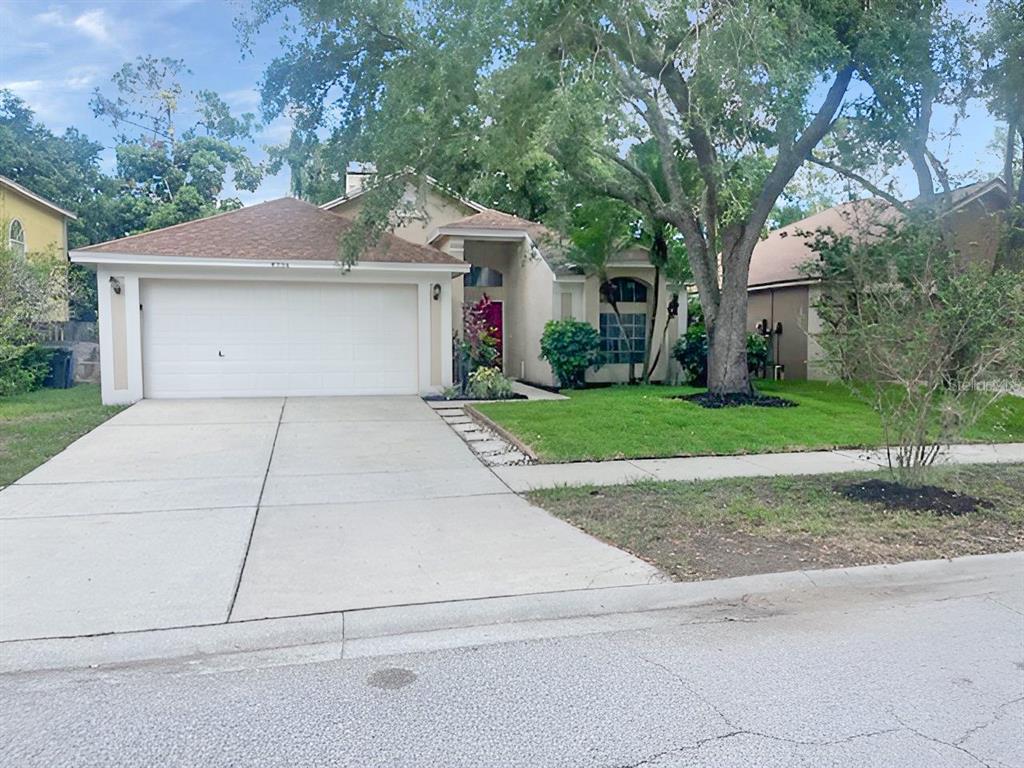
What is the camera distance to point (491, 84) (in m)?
9.41

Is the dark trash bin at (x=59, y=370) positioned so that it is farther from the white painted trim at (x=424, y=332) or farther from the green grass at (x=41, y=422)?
the white painted trim at (x=424, y=332)

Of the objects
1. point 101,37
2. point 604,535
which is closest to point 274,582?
point 604,535

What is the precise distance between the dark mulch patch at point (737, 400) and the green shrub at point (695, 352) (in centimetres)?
351

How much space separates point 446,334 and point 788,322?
35.3 feet

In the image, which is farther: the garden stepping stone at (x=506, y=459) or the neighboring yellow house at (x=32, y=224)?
the neighboring yellow house at (x=32, y=224)

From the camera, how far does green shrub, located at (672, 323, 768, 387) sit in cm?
1712

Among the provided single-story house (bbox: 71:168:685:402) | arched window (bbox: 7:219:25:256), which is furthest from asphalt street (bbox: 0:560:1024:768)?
arched window (bbox: 7:219:25:256)

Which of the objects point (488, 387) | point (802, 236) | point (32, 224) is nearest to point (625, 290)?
point (802, 236)

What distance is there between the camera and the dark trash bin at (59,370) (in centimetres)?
1648

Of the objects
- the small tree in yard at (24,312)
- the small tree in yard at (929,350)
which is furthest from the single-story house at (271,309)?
the small tree in yard at (929,350)

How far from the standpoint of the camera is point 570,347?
16188 millimetres

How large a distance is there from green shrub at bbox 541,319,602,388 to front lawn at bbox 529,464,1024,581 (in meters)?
8.57

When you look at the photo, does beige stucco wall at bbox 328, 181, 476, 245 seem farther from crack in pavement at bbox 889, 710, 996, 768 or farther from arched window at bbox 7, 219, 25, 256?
crack in pavement at bbox 889, 710, 996, 768

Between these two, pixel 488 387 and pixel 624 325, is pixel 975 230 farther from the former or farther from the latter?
pixel 488 387
